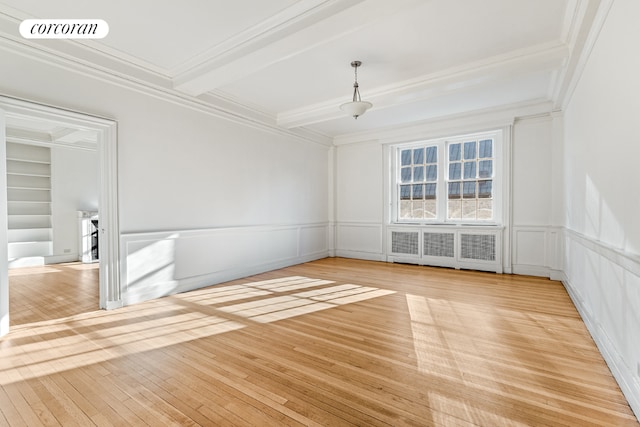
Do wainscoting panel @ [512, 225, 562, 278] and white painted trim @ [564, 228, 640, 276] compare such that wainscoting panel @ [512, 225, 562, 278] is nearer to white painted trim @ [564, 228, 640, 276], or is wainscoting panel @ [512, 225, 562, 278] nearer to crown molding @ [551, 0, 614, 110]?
white painted trim @ [564, 228, 640, 276]

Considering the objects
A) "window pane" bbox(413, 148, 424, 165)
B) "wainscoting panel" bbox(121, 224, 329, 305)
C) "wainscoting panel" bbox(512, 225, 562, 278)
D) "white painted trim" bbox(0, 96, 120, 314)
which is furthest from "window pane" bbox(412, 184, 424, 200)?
"white painted trim" bbox(0, 96, 120, 314)

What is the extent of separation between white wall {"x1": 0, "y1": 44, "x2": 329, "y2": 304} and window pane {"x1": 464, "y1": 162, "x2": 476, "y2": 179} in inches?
136

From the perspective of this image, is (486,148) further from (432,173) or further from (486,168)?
(432,173)

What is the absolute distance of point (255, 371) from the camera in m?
2.20

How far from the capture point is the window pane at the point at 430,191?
6378mm

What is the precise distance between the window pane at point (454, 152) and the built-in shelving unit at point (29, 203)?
8733 millimetres

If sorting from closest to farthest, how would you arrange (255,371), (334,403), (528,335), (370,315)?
(334,403) < (255,371) < (528,335) < (370,315)

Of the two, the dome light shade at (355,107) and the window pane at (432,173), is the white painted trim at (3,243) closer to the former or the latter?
the dome light shade at (355,107)

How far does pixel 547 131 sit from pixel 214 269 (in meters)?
5.96

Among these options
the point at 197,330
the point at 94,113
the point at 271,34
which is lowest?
the point at 197,330

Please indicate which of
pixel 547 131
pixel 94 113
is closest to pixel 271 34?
pixel 94 113

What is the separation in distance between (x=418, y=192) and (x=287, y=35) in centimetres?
457

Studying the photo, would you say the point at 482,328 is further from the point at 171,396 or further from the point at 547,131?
the point at 547,131

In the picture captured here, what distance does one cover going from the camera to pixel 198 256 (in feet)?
15.0
